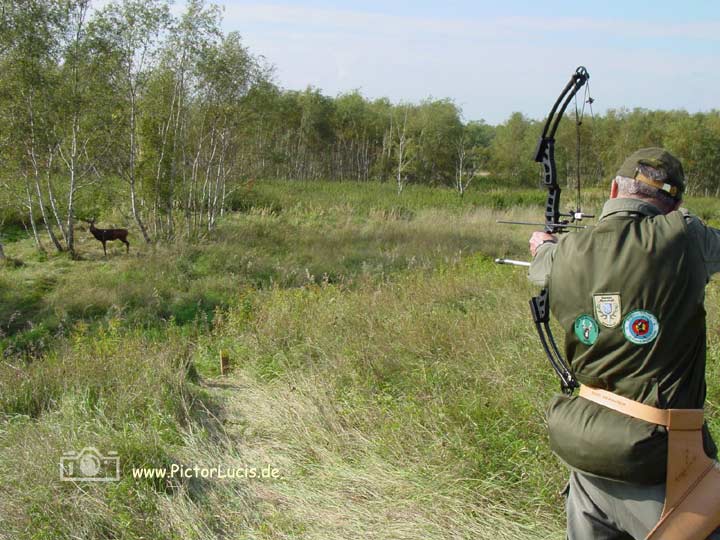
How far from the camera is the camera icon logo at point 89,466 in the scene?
358 centimetres

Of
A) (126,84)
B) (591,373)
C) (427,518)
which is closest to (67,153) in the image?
(126,84)

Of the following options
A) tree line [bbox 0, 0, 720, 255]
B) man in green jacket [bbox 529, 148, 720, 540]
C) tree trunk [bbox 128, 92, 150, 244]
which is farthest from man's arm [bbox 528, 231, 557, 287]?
tree trunk [bbox 128, 92, 150, 244]

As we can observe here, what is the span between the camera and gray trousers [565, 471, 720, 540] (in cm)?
194

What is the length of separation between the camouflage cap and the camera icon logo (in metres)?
3.24

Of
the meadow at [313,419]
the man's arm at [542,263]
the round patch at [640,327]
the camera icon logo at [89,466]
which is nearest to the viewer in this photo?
the round patch at [640,327]

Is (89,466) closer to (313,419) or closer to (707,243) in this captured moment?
(313,419)

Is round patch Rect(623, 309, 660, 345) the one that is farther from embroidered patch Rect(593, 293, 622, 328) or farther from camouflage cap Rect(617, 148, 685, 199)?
camouflage cap Rect(617, 148, 685, 199)

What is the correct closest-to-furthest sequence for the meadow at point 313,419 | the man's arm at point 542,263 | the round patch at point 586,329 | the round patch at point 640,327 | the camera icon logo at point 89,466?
the round patch at point 640,327
the round patch at point 586,329
the man's arm at point 542,263
the meadow at point 313,419
the camera icon logo at point 89,466

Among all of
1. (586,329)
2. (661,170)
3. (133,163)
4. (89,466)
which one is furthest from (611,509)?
(133,163)

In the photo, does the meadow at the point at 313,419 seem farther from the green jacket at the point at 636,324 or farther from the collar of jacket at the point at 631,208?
the collar of jacket at the point at 631,208

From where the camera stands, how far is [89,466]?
3650 mm

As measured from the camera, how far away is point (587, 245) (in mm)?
1999

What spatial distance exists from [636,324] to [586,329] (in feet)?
0.54

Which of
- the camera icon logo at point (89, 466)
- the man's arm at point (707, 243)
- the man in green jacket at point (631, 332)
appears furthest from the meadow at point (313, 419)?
the man's arm at point (707, 243)
